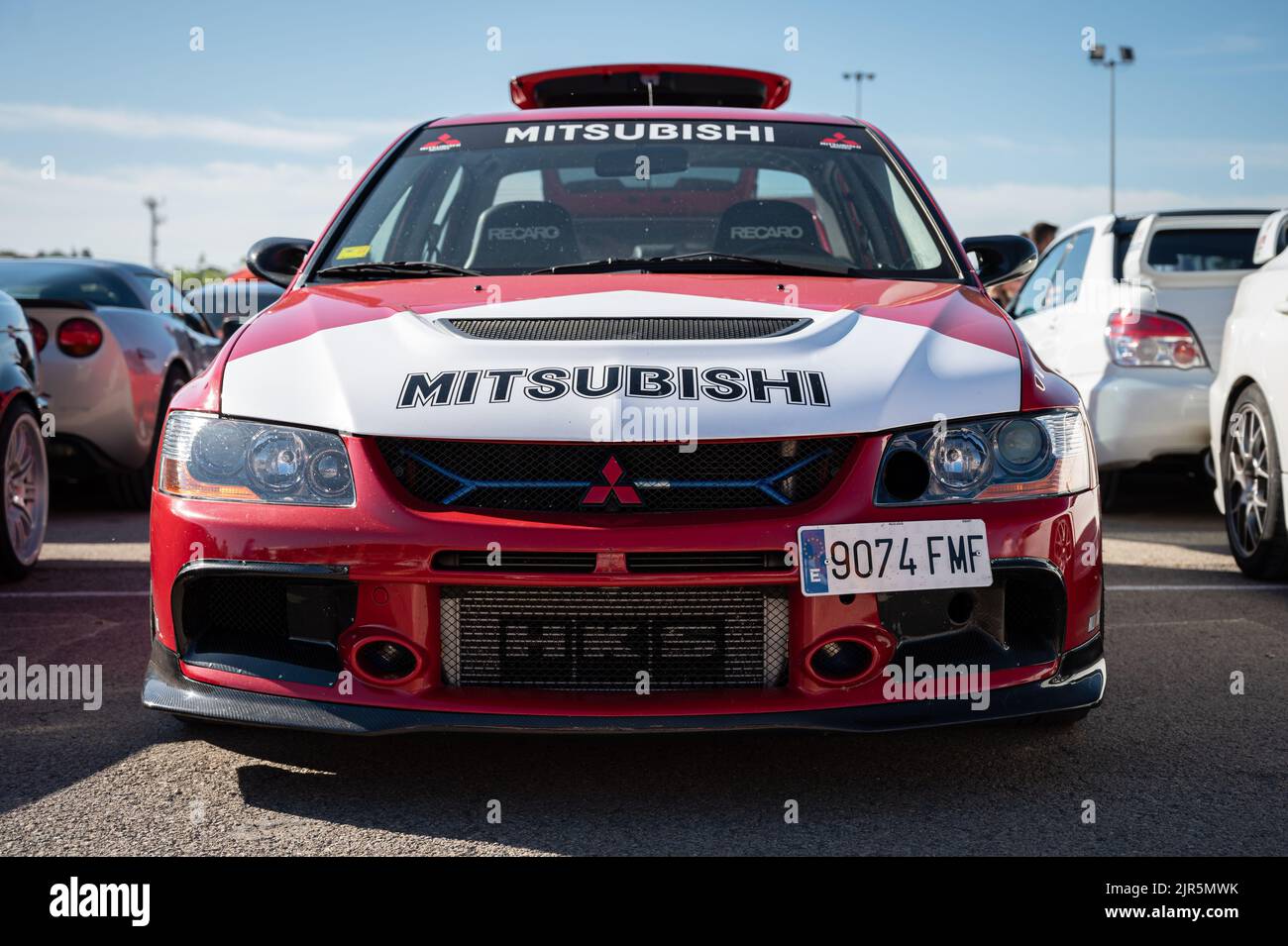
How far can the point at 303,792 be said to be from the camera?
3.23m

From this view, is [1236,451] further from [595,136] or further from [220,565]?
[220,565]

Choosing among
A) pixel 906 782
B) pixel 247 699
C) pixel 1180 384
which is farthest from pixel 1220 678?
pixel 1180 384

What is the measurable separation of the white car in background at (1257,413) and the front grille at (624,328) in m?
2.92

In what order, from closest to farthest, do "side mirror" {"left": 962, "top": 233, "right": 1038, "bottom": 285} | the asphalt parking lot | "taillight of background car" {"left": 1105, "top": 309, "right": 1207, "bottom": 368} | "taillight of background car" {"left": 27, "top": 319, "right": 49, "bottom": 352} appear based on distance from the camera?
the asphalt parking lot < "side mirror" {"left": 962, "top": 233, "right": 1038, "bottom": 285} < "taillight of background car" {"left": 1105, "top": 309, "right": 1207, "bottom": 368} < "taillight of background car" {"left": 27, "top": 319, "right": 49, "bottom": 352}

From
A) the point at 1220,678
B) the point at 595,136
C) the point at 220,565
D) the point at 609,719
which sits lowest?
the point at 1220,678

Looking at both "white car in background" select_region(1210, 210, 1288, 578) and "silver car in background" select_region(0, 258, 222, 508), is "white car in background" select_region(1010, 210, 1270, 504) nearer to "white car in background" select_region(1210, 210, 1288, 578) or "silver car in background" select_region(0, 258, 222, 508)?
"white car in background" select_region(1210, 210, 1288, 578)

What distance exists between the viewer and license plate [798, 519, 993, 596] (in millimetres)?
2947

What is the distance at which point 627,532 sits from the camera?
2.93 m

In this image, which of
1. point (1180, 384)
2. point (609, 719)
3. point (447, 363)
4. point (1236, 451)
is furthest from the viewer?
point (1180, 384)

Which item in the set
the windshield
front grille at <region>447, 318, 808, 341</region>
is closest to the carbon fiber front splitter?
front grille at <region>447, 318, 808, 341</region>

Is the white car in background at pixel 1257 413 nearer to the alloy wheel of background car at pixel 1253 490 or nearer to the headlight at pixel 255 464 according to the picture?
the alloy wheel of background car at pixel 1253 490

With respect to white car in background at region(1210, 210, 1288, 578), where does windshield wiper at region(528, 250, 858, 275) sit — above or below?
above

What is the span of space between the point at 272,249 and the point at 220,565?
164 cm
